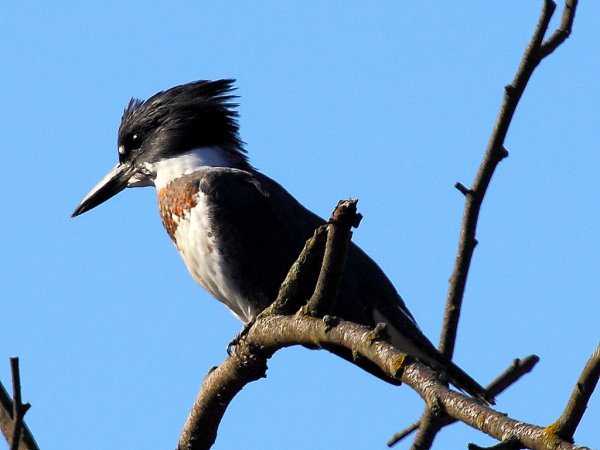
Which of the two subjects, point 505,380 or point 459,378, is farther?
point 459,378

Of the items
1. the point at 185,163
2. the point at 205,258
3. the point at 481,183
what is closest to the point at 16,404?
the point at 481,183

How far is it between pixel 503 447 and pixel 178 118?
371cm

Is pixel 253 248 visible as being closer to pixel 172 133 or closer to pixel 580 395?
pixel 172 133

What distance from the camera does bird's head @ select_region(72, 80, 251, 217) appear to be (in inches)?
213

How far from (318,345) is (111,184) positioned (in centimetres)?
266

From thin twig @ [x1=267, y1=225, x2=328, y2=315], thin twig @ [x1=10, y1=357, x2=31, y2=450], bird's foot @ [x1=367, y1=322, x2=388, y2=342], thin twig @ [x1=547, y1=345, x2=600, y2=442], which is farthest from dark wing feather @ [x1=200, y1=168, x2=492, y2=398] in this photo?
thin twig @ [x1=547, y1=345, x2=600, y2=442]

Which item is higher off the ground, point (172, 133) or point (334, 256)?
point (172, 133)

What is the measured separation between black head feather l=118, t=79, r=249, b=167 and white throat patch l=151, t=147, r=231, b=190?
0.07m

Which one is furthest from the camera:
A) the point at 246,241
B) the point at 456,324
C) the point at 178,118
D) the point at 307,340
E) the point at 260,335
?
the point at 178,118

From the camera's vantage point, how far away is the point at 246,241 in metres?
4.57

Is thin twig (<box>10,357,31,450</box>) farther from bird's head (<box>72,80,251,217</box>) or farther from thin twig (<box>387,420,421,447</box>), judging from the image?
bird's head (<box>72,80,251,217</box>)

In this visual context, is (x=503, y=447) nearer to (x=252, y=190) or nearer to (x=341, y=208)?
(x=341, y=208)

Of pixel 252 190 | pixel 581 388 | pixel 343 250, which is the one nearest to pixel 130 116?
pixel 252 190

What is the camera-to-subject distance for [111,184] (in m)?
5.60
